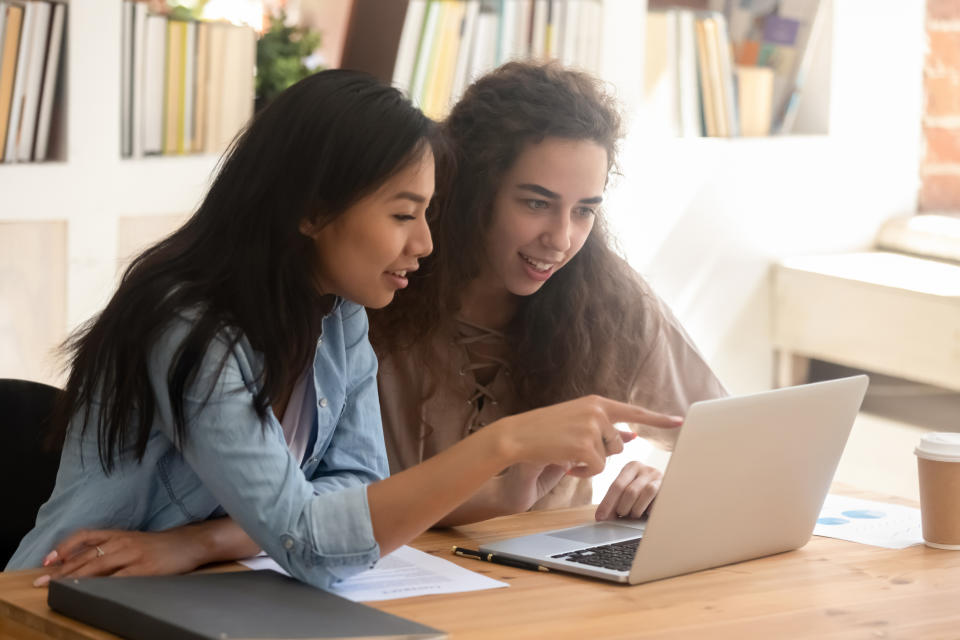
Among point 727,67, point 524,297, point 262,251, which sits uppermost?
point 727,67

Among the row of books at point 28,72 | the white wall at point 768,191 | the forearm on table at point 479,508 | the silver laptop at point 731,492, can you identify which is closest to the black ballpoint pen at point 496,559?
the silver laptop at point 731,492

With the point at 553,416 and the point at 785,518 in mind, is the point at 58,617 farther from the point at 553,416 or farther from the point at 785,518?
the point at 785,518

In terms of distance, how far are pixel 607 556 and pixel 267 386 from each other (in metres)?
0.41

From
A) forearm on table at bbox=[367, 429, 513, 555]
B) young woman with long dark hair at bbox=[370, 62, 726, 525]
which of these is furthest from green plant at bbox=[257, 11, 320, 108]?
forearm on table at bbox=[367, 429, 513, 555]

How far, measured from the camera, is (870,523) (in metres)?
1.66

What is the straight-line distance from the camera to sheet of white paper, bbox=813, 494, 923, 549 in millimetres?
1586

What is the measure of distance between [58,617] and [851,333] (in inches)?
94.9

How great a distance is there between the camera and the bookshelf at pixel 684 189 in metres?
2.45

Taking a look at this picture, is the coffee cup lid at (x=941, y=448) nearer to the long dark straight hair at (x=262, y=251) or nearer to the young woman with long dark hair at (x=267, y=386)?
the young woman with long dark hair at (x=267, y=386)

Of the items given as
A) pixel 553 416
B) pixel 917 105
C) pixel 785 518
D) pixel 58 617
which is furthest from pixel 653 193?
pixel 58 617

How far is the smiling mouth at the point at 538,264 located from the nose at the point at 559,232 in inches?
1.3

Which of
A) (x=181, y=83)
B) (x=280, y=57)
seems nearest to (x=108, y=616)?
(x=181, y=83)

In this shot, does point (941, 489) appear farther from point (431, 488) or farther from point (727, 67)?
point (727, 67)

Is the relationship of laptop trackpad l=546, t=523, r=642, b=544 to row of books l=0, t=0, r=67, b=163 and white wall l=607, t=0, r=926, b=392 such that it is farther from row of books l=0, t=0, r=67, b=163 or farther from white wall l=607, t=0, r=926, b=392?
white wall l=607, t=0, r=926, b=392
